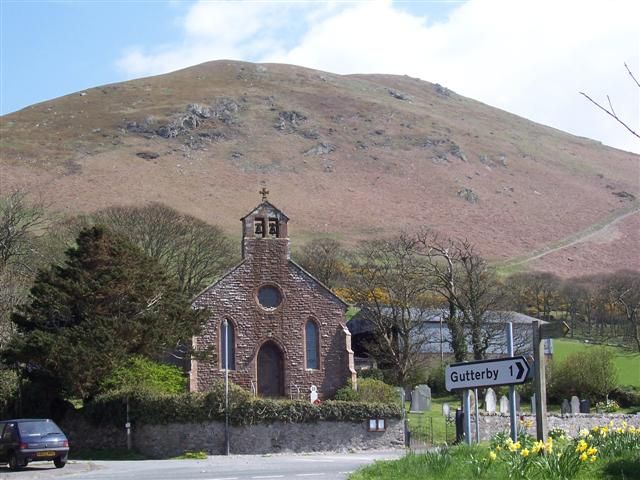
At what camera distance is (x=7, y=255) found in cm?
5253

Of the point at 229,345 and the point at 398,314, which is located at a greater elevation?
the point at 398,314

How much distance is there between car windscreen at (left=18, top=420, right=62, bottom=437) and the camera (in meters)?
25.8

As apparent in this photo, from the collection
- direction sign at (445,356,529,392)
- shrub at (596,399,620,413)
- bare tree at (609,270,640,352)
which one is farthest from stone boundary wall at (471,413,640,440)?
bare tree at (609,270,640,352)

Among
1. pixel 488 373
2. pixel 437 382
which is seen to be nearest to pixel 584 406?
pixel 437 382

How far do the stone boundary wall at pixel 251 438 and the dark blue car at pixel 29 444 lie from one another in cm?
796

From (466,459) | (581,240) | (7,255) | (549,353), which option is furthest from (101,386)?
(581,240)

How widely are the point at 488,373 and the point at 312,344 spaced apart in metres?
30.6

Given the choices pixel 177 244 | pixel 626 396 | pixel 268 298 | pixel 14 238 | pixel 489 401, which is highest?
pixel 177 244

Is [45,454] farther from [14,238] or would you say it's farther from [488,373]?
[14,238]

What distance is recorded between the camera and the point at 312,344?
46.7 meters

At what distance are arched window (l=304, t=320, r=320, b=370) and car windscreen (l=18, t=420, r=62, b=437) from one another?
68.1ft

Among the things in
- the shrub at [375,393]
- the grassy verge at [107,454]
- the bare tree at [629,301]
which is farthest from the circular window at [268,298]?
the bare tree at [629,301]

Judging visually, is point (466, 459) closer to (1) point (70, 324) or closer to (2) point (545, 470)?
(2) point (545, 470)

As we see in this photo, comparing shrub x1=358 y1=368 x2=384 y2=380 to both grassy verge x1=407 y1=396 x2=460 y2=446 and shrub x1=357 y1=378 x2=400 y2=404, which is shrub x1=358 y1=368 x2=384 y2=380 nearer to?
grassy verge x1=407 y1=396 x2=460 y2=446
